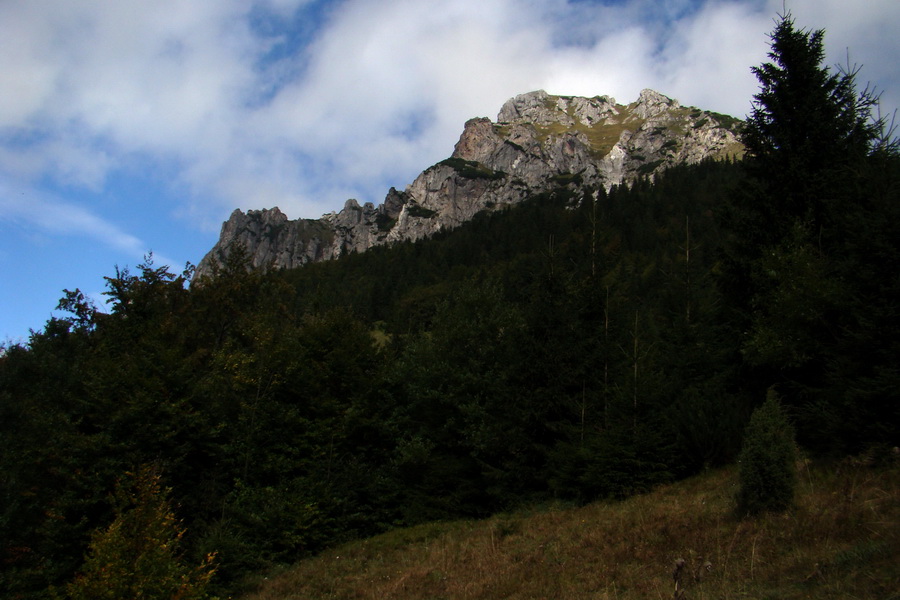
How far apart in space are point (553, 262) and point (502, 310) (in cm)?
589

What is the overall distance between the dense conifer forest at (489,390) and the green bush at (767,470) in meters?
1.96

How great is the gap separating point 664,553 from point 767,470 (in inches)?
101

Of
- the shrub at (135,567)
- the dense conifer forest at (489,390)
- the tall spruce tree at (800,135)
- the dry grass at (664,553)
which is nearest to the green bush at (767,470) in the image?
the dry grass at (664,553)

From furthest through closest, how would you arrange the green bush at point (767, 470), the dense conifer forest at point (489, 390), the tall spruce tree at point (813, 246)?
1. the dense conifer forest at point (489, 390)
2. the tall spruce tree at point (813, 246)
3. the green bush at point (767, 470)

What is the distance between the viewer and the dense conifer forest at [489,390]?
46.6 ft

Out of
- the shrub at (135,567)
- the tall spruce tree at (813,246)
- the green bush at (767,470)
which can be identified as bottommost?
the shrub at (135,567)

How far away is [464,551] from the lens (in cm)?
1340

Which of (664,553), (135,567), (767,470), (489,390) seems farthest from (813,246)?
(135,567)

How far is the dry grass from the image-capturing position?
655cm

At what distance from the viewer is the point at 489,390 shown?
22953 mm

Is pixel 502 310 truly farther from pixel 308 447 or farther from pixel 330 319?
pixel 308 447

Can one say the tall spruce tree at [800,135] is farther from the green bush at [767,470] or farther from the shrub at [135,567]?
the shrub at [135,567]

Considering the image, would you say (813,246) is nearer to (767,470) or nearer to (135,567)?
(767,470)

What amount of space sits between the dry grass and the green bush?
346 mm
